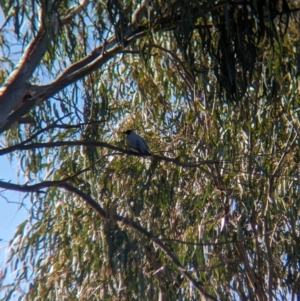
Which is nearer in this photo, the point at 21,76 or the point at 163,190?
the point at 21,76

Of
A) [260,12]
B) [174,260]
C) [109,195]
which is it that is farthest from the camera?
[109,195]

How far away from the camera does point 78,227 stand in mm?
4527

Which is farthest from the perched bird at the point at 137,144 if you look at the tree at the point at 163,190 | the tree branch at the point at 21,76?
the tree branch at the point at 21,76

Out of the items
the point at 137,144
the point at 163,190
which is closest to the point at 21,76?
the point at 137,144

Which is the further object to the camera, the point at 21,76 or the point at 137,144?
the point at 137,144

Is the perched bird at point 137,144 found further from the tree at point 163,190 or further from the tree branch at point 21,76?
the tree branch at point 21,76

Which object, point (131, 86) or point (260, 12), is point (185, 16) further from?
point (131, 86)

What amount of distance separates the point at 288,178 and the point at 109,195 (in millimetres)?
1075

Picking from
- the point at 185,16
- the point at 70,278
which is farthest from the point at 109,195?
the point at 185,16

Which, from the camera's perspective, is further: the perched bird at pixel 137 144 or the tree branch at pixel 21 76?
the perched bird at pixel 137 144

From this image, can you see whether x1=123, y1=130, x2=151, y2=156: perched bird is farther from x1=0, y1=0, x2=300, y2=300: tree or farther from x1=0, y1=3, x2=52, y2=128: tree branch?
x1=0, y1=3, x2=52, y2=128: tree branch

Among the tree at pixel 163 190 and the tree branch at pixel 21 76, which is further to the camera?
the tree at pixel 163 190

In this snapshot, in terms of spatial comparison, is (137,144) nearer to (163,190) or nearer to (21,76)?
(163,190)

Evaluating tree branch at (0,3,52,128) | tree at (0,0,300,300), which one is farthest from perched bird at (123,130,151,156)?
tree branch at (0,3,52,128)
